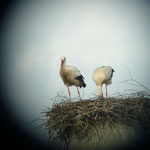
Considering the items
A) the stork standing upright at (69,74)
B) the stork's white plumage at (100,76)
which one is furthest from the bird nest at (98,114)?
the stork standing upright at (69,74)

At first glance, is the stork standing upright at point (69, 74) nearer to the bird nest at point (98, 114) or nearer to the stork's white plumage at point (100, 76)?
the stork's white plumage at point (100, 76)

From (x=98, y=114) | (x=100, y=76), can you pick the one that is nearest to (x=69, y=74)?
(x=100, y=76)

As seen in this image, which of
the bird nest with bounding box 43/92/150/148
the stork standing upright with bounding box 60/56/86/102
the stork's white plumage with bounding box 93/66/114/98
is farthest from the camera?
the stork standing upright with bounding box 60/56/86/102

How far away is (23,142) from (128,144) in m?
12.5

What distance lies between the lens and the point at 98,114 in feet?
6.27

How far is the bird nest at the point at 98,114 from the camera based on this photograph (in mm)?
1863

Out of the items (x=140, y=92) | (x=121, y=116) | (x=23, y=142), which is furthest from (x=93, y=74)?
(x=23, y=142)

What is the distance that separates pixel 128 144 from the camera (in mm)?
1775

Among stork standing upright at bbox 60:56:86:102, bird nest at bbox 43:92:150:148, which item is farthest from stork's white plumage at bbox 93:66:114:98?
bird nest at bbox 43:92:150:148

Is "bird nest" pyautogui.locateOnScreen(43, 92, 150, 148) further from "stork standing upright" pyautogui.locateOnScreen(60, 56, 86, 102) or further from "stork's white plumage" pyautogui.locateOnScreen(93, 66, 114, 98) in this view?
"stork standing upright" pyautogui.locateOnScreen(60, 56, 86, 102)

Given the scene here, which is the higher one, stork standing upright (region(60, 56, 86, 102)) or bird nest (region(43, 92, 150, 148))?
stork standing upright (region(60, 56, 86, 102))

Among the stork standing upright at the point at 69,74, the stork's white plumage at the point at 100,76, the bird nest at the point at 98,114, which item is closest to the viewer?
the bird nest at the point at 98,114

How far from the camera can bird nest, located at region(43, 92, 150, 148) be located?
1.86 metres

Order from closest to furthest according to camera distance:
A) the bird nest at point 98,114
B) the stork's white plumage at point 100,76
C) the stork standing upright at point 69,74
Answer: the bird nest at point 98,114 → the stork's white plumage at point 100,76 → the stork standing upright at point 69,74
